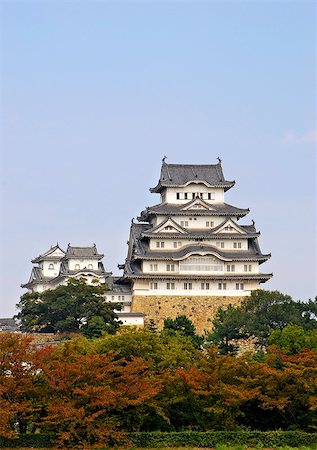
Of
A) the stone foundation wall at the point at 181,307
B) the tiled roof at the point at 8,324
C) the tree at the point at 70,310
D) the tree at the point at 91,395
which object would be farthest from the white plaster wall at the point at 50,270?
the tree at the point at 91,395

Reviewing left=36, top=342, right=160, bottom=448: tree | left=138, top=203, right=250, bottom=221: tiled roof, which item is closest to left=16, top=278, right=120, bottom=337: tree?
left=138, top=203, right=250, bottom=221: tiled roof

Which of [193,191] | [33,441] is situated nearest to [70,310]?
[193,191]

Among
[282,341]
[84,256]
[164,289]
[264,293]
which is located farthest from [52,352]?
[84,256]

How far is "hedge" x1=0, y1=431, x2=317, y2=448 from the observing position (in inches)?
1138

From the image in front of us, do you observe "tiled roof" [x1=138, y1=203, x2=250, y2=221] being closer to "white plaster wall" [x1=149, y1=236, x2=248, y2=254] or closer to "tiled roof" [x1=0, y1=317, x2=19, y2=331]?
"white plaster wall" [x1=149, y1=236, x2=248, y2=254]

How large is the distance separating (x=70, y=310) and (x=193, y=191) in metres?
12.3

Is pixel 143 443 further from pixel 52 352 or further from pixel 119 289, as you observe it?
pixel 119 289

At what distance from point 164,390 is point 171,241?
26.6 m

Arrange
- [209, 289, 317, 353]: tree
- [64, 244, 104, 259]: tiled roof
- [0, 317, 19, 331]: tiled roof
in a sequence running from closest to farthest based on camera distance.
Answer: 1. [209, 289, 317, 353]: tree
2. [0, 317, 19, 331]: tiled roof
3. [64, 244, 104, 259]: tiled roof

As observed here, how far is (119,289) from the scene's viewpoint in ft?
186

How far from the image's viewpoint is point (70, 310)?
50.5 metres

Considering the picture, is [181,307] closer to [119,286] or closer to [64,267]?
[119,286]

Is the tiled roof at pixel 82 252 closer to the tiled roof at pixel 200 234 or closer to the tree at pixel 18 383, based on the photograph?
the tiled roof at pixel 200 234

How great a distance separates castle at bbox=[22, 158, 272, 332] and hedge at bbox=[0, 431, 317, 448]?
963 inches
